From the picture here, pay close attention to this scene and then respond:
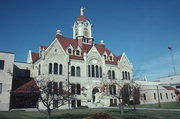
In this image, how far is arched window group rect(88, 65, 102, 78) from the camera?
145ft

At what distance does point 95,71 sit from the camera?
45156 millimetres

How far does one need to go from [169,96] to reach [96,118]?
59.7 m

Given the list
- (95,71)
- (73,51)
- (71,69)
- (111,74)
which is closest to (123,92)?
(71,69)

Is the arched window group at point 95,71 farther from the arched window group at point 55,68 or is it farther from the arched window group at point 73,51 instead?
the arched window group at point 55,68

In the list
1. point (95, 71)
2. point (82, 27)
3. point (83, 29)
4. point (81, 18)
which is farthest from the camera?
point (81, 18)

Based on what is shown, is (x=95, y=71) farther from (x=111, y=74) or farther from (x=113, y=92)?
(x=113, y=92)

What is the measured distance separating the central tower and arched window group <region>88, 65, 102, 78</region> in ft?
35.7

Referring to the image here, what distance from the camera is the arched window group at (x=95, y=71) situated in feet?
Answer: 145

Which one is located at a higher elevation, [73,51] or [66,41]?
[66,41]

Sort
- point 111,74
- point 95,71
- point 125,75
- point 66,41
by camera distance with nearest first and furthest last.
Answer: point 95,71
point 66,41
point 111,74
point 125,75

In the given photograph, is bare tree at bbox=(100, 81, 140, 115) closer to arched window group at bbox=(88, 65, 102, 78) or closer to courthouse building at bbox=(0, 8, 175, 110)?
courthouse building at bbox=(0, 8, 175, 110)

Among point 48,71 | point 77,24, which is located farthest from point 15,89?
point 77,24

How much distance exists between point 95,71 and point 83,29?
1596 cm

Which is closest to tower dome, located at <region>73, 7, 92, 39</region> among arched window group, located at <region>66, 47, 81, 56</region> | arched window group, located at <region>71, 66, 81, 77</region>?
arched window group, located at <region>66, 47, 81, 56</region>
